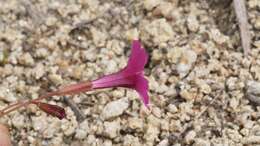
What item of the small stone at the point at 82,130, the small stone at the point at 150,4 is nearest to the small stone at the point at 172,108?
the small stone at the point at 82,130

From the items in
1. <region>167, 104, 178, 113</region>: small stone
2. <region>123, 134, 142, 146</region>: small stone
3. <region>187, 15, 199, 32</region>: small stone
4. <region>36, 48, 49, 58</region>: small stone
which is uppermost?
<region>36, 48, 49, 58</region>: small stone

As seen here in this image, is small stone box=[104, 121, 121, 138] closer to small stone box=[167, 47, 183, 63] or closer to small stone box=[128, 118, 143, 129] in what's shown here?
small stone box=[128, 118, 143, 129]

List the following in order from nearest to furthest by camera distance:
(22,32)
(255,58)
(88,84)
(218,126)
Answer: (88,84) < (218,126) < (255,58) < (22,32)

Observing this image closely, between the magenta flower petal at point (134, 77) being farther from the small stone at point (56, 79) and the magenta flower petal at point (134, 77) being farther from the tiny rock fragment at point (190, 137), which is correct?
the small stone at point (56, 79)

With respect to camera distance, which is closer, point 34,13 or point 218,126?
point 218,126

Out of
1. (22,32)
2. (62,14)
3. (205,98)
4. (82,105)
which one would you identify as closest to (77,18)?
(62,14)

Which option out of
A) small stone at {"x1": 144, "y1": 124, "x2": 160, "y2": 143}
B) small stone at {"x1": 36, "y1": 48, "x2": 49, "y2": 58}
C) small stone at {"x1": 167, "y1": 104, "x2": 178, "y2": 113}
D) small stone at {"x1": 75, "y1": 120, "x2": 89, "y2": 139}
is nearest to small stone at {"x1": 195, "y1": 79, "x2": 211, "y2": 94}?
small stone at {"x1": 167, "y1": 104, "x2": 178, "y2": 113}

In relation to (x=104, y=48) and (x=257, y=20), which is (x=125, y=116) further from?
(x=257, y=20)
